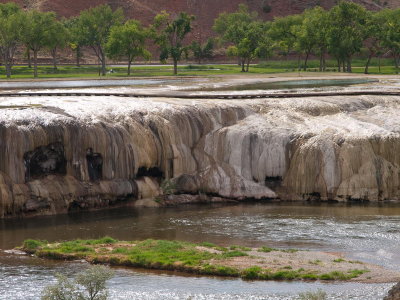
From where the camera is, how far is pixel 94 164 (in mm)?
43750

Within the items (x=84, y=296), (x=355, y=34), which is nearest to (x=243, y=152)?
(x=84, y=296)

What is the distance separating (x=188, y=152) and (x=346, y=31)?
50155 millimetres

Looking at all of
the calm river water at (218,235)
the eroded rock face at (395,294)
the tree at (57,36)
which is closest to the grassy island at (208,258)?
the calm river water at (218,235)

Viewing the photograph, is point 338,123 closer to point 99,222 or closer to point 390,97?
point 390,97

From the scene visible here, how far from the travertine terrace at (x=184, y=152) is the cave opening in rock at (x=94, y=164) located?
5 centimetres

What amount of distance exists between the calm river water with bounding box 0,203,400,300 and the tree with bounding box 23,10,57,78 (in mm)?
50697

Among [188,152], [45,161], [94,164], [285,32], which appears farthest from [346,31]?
[45,161]

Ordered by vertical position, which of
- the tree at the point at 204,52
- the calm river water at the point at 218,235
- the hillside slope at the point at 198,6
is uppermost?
the hillside slope at the point at 198,6

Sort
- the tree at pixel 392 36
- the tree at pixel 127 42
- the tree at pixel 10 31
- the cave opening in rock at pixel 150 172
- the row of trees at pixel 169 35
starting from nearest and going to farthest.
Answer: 1. the cave opening in rock at pixel 150 172
2. the tree at pixel 10 31
3. the row of trees at pixel 169 35
4. the tree at pixel 127 42
5. the tree at pixel 392 36

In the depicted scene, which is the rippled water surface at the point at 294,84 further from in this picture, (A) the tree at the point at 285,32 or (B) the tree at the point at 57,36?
(A) the tree at the point at 285,32

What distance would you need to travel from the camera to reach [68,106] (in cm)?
4588

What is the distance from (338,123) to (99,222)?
49.1ft

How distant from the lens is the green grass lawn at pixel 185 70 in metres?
89.8

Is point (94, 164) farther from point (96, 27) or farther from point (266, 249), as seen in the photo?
point (96, 27)
